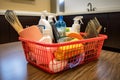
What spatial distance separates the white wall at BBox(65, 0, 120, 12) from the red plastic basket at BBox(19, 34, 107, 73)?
149cm

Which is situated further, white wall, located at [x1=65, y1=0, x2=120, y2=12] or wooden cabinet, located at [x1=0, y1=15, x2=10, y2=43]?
white wall, located at [x1=65, y1=0, x2=120, y2=12]

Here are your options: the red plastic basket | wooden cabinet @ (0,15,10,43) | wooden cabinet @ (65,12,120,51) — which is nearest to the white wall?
wooden cabinet @ (65,12,120,51)

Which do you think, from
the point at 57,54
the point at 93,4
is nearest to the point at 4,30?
the point at 57,54

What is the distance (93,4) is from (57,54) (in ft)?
6.35

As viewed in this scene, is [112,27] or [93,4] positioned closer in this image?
[112,27]

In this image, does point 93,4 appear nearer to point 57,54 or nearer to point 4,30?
point 4,30

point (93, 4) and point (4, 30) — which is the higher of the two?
point (93, 4)

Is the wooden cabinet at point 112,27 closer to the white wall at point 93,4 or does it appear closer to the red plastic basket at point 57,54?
the white wall at point 93,4

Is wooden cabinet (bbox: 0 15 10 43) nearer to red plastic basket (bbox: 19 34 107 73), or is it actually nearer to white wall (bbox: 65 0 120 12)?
red plastic basket (bbox: 19 34 107 73)

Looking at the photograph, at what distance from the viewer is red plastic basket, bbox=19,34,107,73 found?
0.40 metres

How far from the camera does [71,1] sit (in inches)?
94.6

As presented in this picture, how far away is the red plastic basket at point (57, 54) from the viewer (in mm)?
398

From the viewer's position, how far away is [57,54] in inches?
15.9

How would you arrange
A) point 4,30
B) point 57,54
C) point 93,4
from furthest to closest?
point 93,4 → point 4,30 → point 57,54
